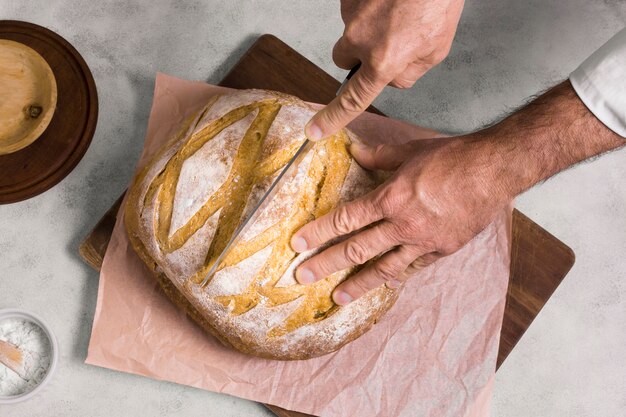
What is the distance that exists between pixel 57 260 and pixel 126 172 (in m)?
0.32

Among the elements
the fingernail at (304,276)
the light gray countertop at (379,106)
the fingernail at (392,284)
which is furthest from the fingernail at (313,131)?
the light gray countertop at (379,106)

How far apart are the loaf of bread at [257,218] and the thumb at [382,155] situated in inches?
0.8

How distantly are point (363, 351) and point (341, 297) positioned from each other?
1.00 feet

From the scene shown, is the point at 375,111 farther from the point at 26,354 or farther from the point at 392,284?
the point at 26,354

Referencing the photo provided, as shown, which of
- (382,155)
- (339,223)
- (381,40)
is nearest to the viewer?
(381,40)

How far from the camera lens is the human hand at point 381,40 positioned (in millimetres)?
1092

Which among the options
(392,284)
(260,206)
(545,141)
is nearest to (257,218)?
(260,206)

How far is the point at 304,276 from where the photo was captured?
4.36 ft

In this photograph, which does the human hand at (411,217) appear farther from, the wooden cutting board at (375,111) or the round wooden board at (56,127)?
the round wooden board at (56,127)

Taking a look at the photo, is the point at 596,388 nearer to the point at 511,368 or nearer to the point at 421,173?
the point at 511,368

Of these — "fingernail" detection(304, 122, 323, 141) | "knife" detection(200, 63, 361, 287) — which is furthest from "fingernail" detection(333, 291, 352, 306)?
"fingernail" detection(304, 122, 323, 141)

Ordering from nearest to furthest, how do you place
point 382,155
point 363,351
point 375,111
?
point 382,155, point 363,351, point 375,111

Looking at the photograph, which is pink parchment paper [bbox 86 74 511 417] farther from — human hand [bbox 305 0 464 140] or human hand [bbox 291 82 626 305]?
human hand [bbox 305 0 464 140]

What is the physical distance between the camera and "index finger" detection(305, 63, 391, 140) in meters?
1.10
